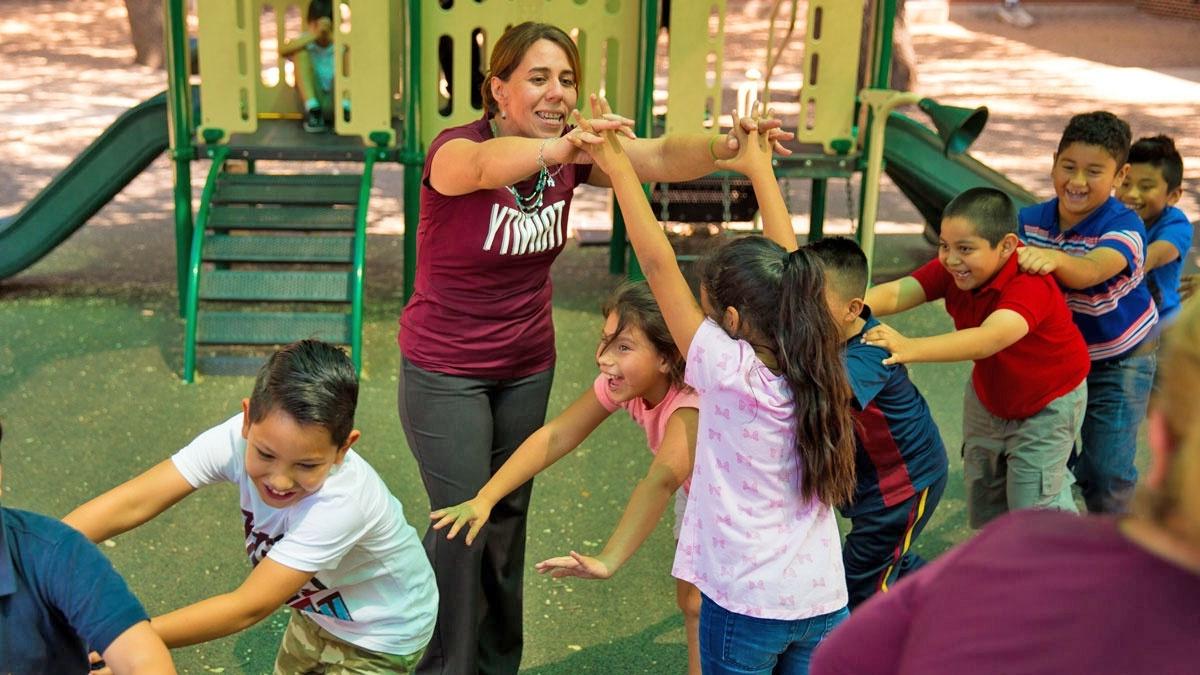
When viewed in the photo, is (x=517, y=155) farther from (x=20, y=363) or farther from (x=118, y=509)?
(x=20, y=363)

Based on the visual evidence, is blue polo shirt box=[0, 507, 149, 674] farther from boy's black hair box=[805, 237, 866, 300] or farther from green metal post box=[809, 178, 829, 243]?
green metal post box=[809, 178, 829, 243]

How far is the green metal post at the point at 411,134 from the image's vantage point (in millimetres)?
6992

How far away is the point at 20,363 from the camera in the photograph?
634 cm

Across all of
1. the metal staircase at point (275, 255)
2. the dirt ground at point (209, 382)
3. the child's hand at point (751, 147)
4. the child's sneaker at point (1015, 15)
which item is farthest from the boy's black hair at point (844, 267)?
the child's sneaker at point (1015, 15)

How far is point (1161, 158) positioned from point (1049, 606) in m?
3.54

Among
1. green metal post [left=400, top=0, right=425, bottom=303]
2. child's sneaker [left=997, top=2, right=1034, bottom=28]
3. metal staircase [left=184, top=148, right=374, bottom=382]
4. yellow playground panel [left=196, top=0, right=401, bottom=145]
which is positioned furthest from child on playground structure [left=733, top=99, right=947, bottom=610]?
child's sneaker [left=997, top=2, right=1034, bottom=28]

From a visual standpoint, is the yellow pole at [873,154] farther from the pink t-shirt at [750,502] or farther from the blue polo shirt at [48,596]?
the blue polo shirt at [48,596]

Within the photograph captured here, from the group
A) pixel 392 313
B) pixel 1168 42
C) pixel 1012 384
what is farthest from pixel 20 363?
pixel 1168 42

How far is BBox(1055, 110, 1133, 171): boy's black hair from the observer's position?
151 inches

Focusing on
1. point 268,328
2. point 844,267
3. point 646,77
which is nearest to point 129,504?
point 844,267

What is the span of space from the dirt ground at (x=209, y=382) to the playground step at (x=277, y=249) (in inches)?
19.4

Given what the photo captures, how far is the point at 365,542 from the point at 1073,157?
7.78 feet

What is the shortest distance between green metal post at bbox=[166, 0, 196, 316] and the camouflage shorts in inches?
181

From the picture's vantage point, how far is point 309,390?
2422 millimetres
